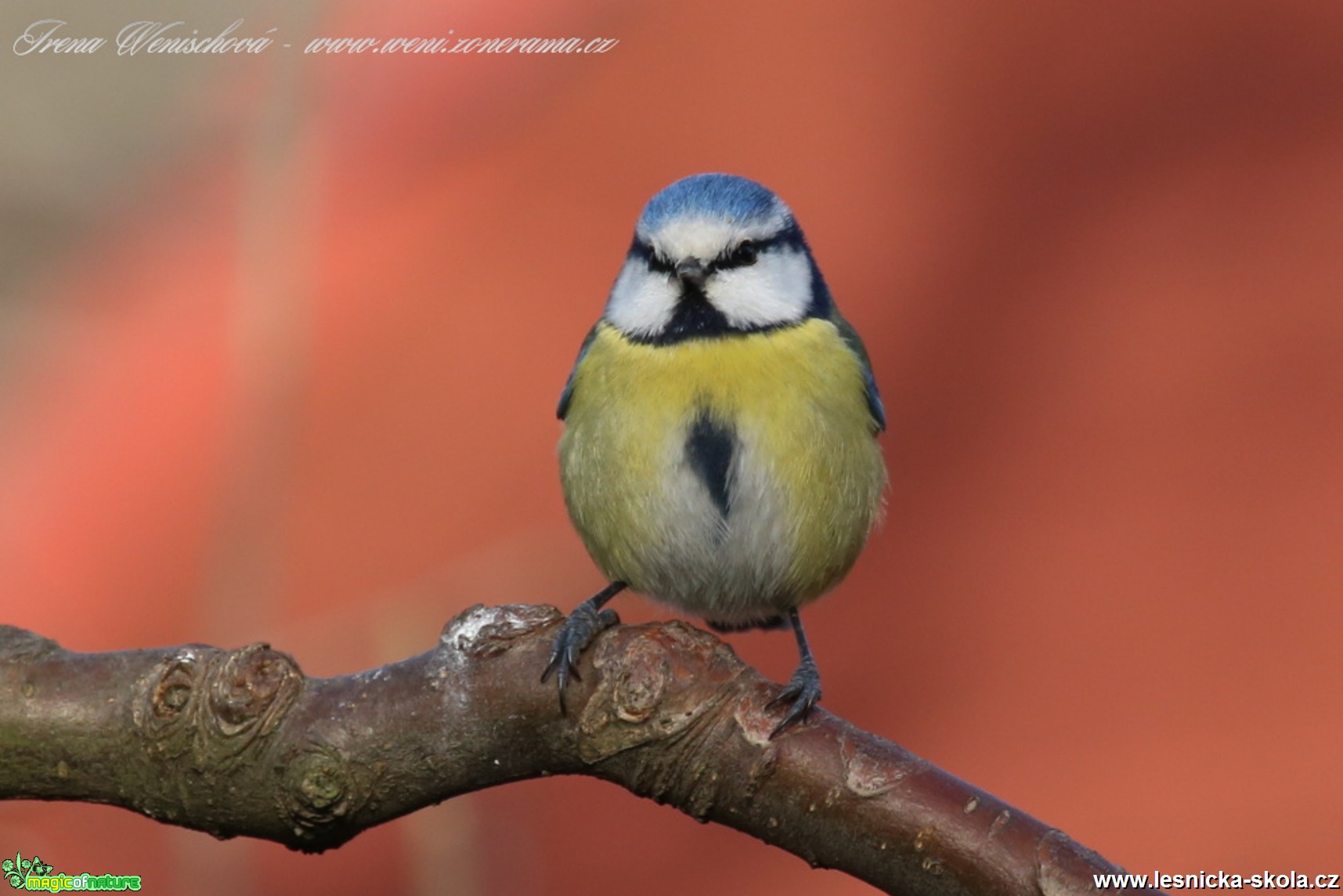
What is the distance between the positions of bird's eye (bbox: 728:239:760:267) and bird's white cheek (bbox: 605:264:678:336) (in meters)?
0.06

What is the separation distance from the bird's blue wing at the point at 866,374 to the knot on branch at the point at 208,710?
635 millimetres

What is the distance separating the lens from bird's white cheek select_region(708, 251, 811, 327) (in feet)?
3.93

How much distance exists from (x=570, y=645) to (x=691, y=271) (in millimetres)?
440

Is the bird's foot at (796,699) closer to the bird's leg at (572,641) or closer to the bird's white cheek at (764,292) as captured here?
the bird's leg at (572,641)

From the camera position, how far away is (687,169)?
74.5 inches

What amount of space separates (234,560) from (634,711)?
1086mm

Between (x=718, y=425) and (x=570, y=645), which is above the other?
(x=718, y=425)

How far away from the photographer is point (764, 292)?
1.23 metres

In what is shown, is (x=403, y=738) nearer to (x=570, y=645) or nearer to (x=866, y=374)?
(x=570, y=645)

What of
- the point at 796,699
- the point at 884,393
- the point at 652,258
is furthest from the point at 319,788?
the point at 884,393

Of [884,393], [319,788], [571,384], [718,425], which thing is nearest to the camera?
[319,788]

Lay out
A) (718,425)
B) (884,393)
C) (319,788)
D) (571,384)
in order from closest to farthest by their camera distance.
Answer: (319,788)
(718,425)
(571,384)
(884,393)

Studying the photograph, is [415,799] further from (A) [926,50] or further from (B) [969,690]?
(A) [926,50]

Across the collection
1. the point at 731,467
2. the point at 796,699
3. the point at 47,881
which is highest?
the point at 731,467
